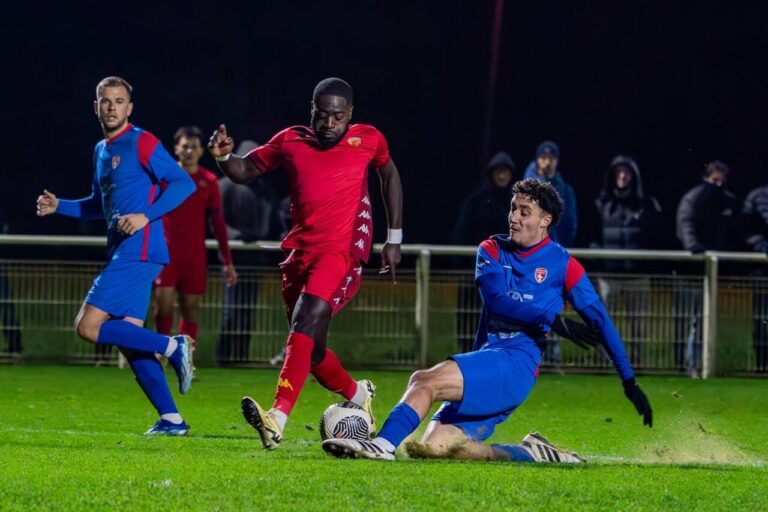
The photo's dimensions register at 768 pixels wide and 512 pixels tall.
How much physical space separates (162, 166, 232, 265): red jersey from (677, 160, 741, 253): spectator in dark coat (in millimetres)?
5321

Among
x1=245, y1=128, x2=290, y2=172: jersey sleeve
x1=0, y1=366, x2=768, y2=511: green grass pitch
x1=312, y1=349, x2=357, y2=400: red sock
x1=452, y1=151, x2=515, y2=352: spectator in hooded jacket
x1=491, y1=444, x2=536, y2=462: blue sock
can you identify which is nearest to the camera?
x1=0, y1=366, x2=768, y2=511: green grass pitch

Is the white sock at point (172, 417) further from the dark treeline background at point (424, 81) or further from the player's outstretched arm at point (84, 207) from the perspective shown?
the dark treeline background at point (424, 81)

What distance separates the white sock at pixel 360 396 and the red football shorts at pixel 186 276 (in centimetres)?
541

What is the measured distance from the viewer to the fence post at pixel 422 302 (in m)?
16.8

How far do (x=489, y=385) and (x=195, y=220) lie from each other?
7011mm

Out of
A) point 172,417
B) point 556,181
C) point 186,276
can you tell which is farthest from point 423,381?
point 556,181

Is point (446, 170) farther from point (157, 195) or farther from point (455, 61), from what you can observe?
point (157, 195)

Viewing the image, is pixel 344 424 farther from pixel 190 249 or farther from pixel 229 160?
pixel 190 249

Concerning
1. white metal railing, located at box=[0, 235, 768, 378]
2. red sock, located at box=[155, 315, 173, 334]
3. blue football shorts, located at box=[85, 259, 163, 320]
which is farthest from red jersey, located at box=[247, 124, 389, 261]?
white metal railing, located at box=[0, 235, 768, 378]

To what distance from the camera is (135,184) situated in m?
10.1

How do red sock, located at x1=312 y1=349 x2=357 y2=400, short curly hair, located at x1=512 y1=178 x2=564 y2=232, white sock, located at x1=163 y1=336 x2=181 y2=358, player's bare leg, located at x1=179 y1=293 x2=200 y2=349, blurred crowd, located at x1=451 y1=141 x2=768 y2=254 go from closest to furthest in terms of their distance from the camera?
short curly hair, located at x1=512 y1=178 x2=564 y2=232, red sock, located at x1=312 y1=349 x2=357 y2=400, white sock, located at x1=163 y1=336 x2=181 y2=358, player's bare leg, located at x1=179 y1=293 x2=200 y2=349, blurred crowd, located at x1=451 y1=141 x2=768 y2=254

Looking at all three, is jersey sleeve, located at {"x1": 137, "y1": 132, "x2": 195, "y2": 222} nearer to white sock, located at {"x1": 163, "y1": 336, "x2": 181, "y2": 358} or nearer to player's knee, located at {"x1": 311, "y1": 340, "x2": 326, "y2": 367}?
white sock, located at {"x1": 163, "y1": 336, "x2": 181, "y2": 358}

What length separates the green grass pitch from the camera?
21.5ft

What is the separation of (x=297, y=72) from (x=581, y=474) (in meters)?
11.5
